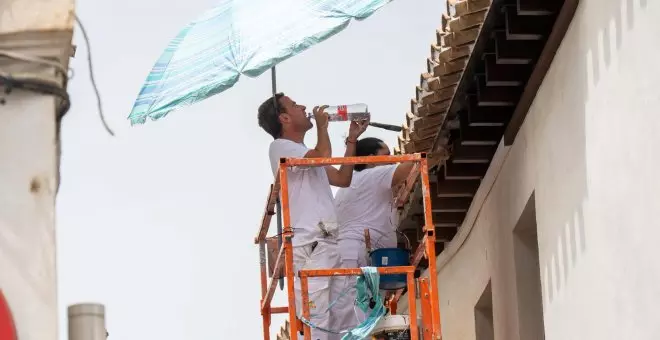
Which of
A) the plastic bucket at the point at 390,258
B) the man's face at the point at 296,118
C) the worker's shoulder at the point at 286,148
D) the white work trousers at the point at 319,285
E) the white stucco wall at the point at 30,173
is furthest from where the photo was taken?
the man's face at the point at 296,118

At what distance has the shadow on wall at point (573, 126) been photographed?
33.8 ft

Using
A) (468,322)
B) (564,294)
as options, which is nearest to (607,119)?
(564,294)

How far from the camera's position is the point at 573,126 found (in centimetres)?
1120

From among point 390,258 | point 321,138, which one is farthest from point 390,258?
point 321,138

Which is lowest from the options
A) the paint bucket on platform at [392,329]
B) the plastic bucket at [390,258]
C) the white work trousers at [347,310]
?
the paint bucket on platform at [392,329]

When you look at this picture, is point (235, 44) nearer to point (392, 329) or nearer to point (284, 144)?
point (284, 144)

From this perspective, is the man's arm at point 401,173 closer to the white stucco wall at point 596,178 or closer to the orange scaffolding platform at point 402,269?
the orange scaffolding platform at point 402,269

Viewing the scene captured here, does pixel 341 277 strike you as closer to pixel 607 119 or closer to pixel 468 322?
pixel 607 119

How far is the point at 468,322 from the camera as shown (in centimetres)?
1630

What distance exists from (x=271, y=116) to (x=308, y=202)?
2.80 ft

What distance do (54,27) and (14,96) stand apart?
31 centimetres

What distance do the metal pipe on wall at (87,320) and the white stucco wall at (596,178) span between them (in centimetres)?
359

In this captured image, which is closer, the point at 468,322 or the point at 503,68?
the point at 503,68

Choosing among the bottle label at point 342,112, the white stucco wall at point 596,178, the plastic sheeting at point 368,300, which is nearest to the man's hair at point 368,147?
the bottle label at point 342,112
